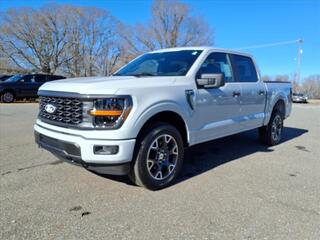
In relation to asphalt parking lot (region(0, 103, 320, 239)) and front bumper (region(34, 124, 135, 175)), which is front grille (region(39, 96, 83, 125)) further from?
asphalt parking lot (region(0, 103, 320, 239))

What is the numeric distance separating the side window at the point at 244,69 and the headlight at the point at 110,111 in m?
2.75

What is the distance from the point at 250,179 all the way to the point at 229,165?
72 centimetres

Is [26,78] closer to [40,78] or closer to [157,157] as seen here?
[40,78]

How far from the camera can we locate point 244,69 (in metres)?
5.93

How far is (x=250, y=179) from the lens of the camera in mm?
4598

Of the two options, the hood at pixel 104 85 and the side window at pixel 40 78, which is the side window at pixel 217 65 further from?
the side window at pixel 40 78

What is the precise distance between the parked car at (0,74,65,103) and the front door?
16179 mm

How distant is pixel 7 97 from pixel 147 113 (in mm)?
17266

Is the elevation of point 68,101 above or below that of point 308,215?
above

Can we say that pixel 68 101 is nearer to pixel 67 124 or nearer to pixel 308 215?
pixel 67 124

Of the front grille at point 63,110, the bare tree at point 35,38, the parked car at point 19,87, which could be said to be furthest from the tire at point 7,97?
the bare tree at point 35,38

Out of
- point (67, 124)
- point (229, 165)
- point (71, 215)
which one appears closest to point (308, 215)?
point (229, 165)

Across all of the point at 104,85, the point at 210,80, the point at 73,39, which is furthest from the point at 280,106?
the point at 73,39

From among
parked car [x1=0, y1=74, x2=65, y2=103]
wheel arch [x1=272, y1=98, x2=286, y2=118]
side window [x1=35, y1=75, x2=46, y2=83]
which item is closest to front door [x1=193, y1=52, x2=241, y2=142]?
wheel arch [x1=272, y1=98, x2=286, y2=118]
